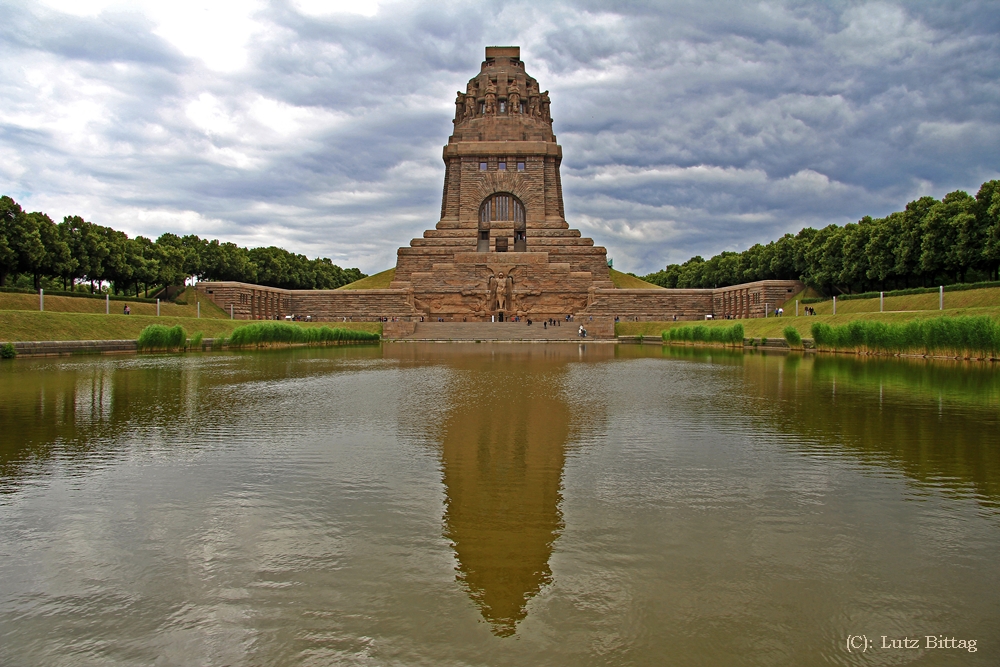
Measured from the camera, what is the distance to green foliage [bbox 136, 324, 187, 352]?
22641 millimetres

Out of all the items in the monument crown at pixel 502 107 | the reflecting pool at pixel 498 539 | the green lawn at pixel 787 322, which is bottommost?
the reflecting pool at pixel 498 539

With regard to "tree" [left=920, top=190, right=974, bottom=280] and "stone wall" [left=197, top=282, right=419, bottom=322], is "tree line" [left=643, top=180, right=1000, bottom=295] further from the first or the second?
"stone wall" [left=197, top=282, right=419, bottom=322]

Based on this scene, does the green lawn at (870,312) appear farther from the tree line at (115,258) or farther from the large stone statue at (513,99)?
the tree line at (115,258)

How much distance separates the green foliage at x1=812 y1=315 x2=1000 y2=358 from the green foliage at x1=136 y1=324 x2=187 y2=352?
22.8 meters

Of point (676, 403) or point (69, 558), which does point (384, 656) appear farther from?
point (676, 403)

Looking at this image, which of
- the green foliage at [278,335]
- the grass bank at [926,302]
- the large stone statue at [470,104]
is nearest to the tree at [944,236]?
the grass bank at [926,302]

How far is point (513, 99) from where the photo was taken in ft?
217

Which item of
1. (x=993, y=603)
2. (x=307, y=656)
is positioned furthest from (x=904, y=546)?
(x=307, y=656)

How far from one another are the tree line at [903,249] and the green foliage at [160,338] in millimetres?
36999

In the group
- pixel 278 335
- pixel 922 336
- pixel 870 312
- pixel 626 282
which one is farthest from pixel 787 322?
pixel 626 282

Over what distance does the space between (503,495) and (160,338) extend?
21.6 metres

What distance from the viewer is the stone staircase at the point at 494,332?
40.8 m

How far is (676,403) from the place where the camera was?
9.93 m

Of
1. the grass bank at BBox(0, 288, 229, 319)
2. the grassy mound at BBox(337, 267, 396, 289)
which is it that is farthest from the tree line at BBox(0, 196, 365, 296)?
the grassy mound at BBox(337, 267, 396, 289)
